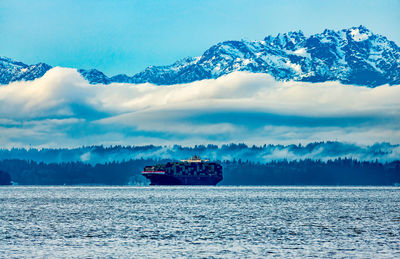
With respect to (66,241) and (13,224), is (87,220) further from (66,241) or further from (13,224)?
(66,241)

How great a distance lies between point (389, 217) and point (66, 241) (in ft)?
211

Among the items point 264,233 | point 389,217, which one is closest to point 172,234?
point 264,233

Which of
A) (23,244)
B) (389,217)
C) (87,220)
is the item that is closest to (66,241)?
(23,244)

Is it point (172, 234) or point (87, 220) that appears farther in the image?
point (87, 220)

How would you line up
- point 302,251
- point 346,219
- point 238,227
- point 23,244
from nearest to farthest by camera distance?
1. point 302,251
2. point 23,244
3. point 238,227
4. point 346,219

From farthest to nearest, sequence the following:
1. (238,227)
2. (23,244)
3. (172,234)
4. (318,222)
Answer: (318,222), (238,227), (172,234), (23,244)

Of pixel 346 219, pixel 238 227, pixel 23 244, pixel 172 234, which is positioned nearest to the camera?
pixel 23 244

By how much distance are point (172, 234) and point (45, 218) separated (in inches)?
1407

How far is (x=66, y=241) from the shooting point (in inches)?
2977

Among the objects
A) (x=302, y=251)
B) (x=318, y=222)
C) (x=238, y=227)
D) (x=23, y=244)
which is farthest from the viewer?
(x=318, y=222)

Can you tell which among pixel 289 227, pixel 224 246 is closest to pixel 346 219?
pixel 289 227

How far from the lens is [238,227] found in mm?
95000

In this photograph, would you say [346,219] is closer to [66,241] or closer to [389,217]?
[389,217]

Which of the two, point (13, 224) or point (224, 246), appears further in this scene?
point (13, 224)
